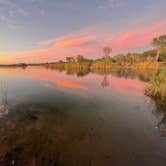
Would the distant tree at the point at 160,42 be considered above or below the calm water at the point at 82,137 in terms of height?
above

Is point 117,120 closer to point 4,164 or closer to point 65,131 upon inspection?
point 65,131

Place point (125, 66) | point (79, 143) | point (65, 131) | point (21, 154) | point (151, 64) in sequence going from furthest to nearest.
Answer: point (125, 66) → point (151, 64) → point (65, 131) → point (79, 143) → point (21, 154)

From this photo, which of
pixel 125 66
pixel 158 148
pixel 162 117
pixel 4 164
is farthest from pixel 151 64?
pixel 4 164

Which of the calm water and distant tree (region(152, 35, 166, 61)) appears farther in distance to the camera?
distant tree (region(152, 35, 166, 61))

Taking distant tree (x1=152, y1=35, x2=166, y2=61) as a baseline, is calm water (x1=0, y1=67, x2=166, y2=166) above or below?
below

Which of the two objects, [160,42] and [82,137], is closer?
[82,137]

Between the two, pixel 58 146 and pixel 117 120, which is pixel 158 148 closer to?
pixel 117 120

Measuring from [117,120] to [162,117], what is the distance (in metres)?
3.03

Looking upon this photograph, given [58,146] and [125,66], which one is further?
[125,66]

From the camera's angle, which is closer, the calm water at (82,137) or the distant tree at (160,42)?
the calm water at (82,137)

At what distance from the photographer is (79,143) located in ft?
21.6

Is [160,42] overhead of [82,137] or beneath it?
overhead

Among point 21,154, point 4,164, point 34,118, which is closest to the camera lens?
point 4,164

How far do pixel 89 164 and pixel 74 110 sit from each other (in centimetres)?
630
